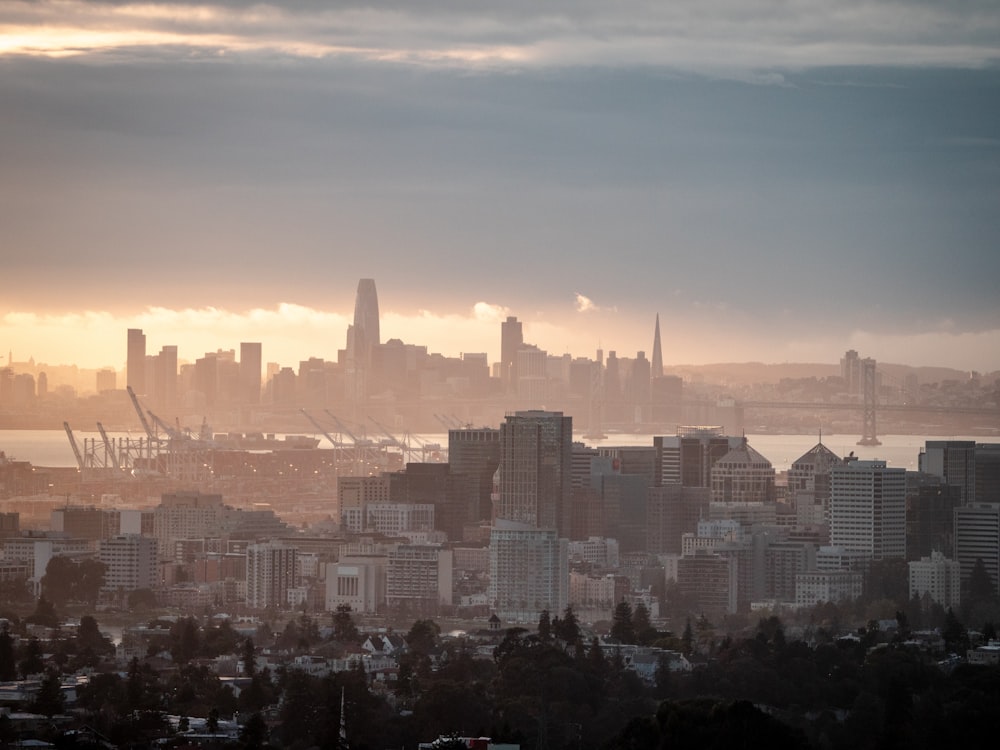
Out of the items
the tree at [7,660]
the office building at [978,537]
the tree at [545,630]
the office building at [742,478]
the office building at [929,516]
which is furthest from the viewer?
the office building at [742,478]

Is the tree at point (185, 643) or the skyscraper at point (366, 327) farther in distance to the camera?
the skyscraper at point (366, 327)

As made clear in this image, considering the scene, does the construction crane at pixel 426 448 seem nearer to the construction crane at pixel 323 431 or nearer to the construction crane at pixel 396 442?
the construction crane at pixel 396 442

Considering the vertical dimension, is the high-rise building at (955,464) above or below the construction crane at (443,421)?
below

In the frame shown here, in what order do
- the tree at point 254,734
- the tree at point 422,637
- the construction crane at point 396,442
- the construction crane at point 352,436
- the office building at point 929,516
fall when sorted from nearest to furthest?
1. the tree at point 254,734
2. the tree at point 422,637
3. the office building at point 929,516
4. the construction crane at point 396,442
5. the construction crane at point 352,436

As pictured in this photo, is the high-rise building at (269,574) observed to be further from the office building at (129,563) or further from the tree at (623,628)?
the tree at (623,628)

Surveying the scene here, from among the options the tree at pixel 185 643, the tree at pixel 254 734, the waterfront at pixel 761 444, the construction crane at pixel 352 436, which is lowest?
the tree at pixel 254 734

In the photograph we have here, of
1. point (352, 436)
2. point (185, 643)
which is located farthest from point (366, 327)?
point (185, 643)

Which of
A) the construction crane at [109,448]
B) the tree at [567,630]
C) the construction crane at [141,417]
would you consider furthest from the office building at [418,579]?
the construction crane at [141,417]
